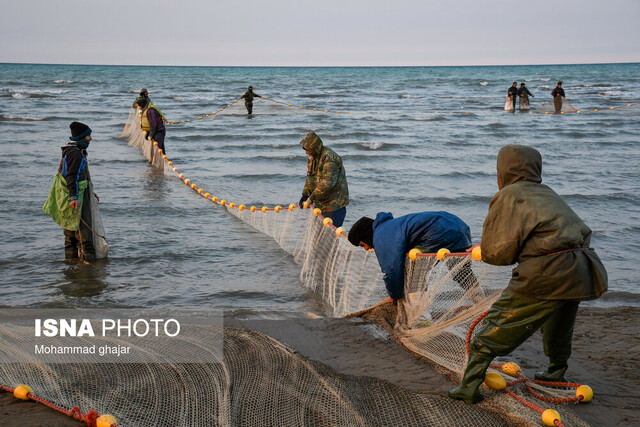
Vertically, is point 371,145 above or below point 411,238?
below

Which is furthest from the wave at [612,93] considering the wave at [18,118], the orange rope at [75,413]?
the orange rope at [75,413]

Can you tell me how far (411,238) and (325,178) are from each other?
2.36 meters

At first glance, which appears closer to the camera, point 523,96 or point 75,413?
point 75,413

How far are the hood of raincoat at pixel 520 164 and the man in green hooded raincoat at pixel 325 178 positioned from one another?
3.29 meters

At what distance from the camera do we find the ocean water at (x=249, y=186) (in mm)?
6324

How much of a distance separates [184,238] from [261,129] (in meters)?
13.4

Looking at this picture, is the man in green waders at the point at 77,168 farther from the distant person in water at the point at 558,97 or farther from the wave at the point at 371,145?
the distant person in water at the point at 558,97

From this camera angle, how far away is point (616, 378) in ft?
12.8

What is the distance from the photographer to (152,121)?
41.7ft

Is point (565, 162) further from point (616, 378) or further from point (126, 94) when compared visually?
point (126, 94)

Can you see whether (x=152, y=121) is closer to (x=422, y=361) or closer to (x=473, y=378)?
(x=422, y=361)

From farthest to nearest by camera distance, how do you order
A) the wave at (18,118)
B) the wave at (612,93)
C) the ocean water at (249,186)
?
the wave at (612,93)
the wave at (18,118)
the ocean water at (249,186)

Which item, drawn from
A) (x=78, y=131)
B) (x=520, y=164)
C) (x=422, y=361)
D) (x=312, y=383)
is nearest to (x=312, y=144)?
(x=78, y=131)

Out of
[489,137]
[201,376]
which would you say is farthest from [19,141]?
[201,376]
